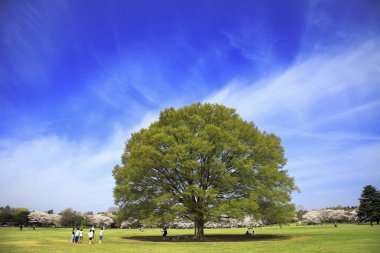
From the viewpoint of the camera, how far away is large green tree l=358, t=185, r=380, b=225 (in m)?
85.9

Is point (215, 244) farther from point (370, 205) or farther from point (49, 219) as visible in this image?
point (49, 219)

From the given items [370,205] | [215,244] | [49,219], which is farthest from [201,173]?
[49,219]

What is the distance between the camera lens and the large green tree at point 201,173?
35281mm

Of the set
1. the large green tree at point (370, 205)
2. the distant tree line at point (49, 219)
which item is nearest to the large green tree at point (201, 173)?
the large green tree at point (370, 205)

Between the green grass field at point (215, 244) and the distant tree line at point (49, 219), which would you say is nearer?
the green grass field at point (215, 244)

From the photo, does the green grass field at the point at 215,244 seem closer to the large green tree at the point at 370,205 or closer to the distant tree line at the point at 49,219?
the large green tree at the point at 370,205

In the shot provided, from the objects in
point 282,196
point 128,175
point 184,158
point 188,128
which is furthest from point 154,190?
point 282,196

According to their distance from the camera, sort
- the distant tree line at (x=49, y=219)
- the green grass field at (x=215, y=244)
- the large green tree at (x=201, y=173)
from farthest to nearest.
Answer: the distant tree line at (x=49, y=219)
the large green tree at (x=201, y=173)
the green grass field at (x=215, y=244)

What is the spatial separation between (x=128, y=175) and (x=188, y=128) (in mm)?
9577

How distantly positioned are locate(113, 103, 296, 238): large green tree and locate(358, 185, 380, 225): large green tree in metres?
62.5

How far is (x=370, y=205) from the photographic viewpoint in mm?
88312

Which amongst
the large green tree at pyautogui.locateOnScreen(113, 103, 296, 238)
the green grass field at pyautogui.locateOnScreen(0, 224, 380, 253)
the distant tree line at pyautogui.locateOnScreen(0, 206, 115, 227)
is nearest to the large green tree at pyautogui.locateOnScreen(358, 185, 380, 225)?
the green grass field at pyautogui.locateOnScreen(0, 224, 380, 253)

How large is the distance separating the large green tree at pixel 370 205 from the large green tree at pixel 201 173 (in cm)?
6251

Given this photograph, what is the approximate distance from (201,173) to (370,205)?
74.8m
